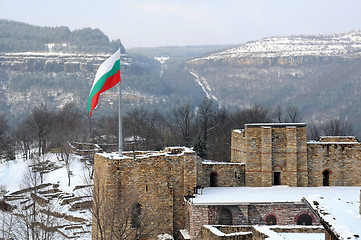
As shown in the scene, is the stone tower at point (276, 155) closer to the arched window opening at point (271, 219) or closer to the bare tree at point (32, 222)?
the arched window opening at point (271, 219)

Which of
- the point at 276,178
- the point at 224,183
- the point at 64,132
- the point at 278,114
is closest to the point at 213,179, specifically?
the point at 224,183

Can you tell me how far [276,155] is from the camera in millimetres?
35156

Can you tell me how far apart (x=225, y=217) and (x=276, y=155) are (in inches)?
274

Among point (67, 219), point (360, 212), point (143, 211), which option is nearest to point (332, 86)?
point (67, 219)

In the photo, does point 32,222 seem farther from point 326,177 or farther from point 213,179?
point 326,177

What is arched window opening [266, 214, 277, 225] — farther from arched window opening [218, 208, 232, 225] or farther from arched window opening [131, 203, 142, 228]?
arched window opening [131, 203, 142, 228]

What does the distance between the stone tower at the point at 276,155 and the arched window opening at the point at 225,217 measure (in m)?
5.19

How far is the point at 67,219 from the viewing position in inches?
1860

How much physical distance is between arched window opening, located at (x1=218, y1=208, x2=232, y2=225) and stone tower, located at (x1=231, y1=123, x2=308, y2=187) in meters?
5.19

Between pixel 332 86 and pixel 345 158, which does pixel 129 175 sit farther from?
pixel 332 86

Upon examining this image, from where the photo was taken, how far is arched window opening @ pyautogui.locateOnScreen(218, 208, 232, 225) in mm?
30519

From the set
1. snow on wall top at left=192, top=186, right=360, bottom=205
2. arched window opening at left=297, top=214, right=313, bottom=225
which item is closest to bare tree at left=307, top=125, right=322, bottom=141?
snow on wall top at left=192, top=186, right=360, bottom=205

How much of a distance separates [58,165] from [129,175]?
4290cm

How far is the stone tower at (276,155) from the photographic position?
34875 mm
